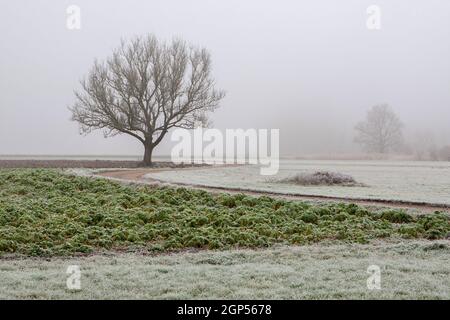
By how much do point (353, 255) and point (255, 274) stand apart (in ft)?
11.4

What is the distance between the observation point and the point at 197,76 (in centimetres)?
5394

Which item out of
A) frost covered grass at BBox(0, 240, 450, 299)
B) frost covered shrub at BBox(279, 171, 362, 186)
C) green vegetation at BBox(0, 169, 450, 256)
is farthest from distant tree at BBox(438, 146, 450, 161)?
frost covered grass at BBox(0, 240, 450, 299)

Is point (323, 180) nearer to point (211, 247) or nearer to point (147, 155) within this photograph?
point (211, 247)

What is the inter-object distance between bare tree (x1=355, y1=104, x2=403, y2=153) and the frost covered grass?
77539mm

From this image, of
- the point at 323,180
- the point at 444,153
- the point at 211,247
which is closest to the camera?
the point at 211,247

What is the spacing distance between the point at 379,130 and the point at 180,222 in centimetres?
7732

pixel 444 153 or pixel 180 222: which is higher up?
pixel 444 153

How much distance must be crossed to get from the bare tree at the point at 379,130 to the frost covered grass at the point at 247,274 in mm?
77539

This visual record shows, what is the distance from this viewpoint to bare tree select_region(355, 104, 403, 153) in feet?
291

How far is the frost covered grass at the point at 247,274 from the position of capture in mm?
9102

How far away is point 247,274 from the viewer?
34.5 feet

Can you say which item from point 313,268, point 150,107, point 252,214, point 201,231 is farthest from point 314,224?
point 150,107

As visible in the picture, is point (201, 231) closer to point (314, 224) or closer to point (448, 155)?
point (314, 224)

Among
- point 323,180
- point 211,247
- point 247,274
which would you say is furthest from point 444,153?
point 247,274
